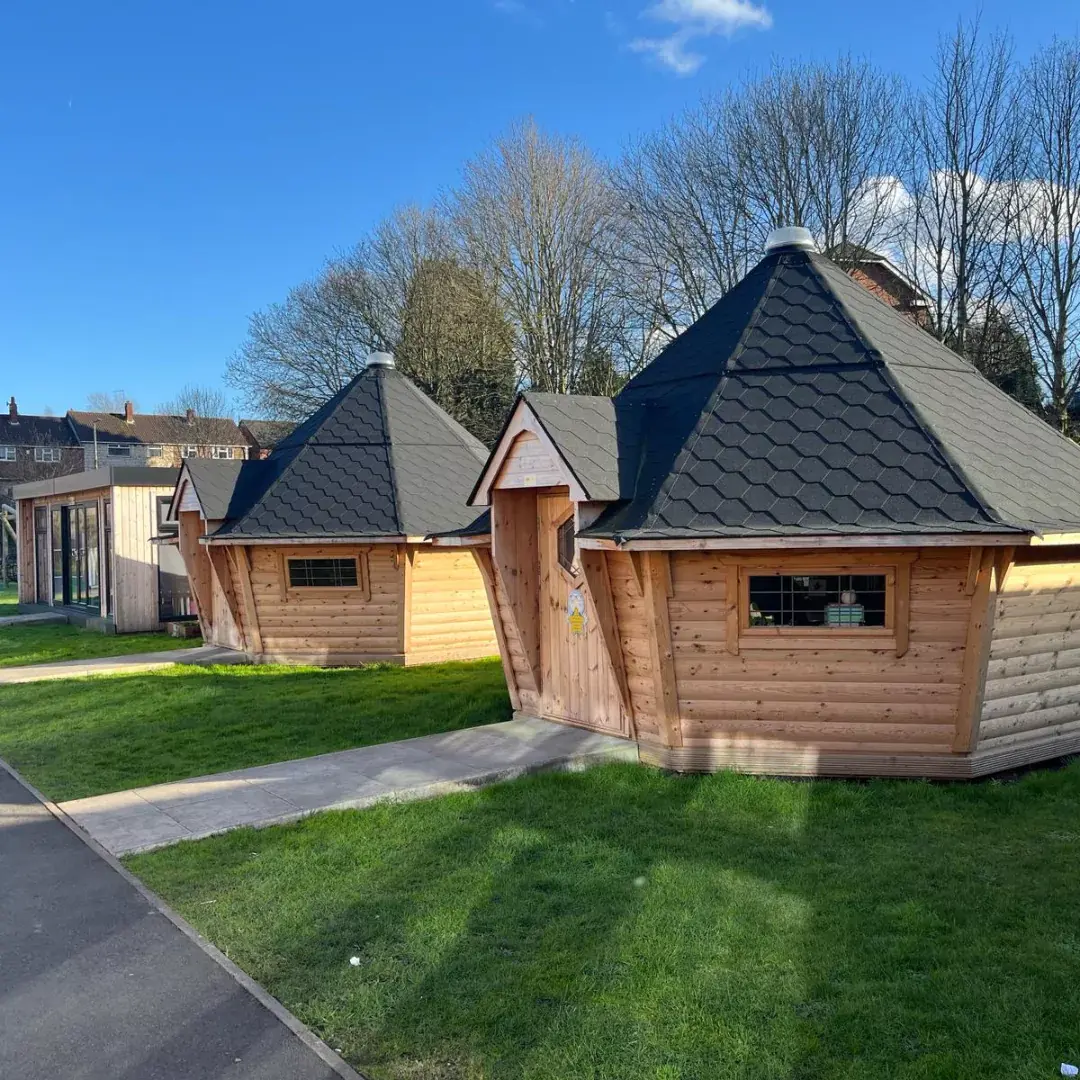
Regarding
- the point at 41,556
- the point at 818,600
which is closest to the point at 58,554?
the point at 41,556

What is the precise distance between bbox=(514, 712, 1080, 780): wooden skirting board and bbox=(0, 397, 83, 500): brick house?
54336 millimetres

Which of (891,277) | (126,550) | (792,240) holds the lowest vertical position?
(126,550)

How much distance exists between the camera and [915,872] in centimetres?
611

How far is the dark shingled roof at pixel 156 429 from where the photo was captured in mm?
60688

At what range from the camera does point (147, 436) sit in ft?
224

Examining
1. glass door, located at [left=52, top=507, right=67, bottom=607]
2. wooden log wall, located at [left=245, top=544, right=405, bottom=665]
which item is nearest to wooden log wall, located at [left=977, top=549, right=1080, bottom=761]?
wooden log wall, located at [left=245, top=544, right=405, bottom=665]

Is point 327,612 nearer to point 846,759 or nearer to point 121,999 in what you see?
point 846,759

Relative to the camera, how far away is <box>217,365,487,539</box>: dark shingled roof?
599 inches

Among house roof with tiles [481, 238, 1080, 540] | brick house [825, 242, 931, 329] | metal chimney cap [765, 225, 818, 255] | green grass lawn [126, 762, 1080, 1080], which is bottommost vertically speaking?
green grass lawn [126, 762, 1080, 1080]

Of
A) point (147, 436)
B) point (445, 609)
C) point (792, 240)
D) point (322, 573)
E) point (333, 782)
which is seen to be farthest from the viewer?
point (147, 436)

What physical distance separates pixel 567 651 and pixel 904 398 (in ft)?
13.6

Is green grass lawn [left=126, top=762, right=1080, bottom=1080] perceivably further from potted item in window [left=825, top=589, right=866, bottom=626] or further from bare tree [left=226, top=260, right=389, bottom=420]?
bare tree [left=226, top=260, right=389, bottom=420]

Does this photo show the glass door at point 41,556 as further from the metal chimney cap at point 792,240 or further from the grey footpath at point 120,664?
the metal chimney cap at point 792,240

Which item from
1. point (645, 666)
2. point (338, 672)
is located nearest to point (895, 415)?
point (645, 666)
